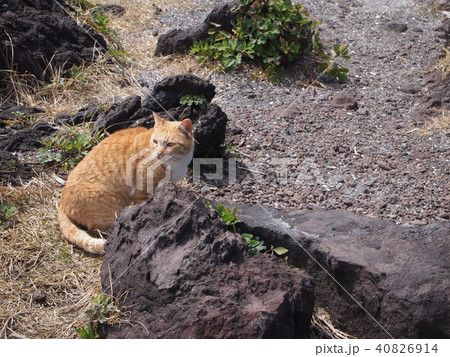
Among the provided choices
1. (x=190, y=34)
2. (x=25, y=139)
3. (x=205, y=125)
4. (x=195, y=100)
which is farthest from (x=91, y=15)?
(x=205, y=125)

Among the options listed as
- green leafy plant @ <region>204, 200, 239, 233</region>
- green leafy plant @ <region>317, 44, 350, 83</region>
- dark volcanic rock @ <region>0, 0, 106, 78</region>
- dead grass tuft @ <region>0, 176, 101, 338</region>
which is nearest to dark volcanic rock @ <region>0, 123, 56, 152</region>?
dead grass tuft @ <region>0, 176, 101, 338</region>

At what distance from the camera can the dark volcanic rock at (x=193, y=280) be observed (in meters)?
3.02

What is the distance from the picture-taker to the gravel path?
4.99 meters

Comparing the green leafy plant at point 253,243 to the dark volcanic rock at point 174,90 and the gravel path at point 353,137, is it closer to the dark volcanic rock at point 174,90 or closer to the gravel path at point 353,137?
the gravel path at point 353,137

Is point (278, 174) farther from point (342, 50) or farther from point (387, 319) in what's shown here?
point (342, 50)

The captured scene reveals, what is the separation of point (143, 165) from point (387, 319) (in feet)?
7.98

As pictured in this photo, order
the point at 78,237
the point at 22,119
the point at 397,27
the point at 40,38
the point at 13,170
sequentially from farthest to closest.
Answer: the point at 397,27 → the point at 40,38 → the point at 22,119 → the point at 13,170 → the point at 78,237

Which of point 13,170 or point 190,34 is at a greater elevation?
point 190,34

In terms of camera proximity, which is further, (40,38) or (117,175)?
(40,38)

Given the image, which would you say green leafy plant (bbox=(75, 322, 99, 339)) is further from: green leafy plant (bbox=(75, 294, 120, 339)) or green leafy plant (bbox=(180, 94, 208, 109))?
green leafy plant (bbox=(180, 94, 208, 109))

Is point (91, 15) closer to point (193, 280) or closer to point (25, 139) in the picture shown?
point (25, 139)

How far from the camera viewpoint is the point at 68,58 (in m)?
6.91

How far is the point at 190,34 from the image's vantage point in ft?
24.6

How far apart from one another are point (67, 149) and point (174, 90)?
1320 millimetres
